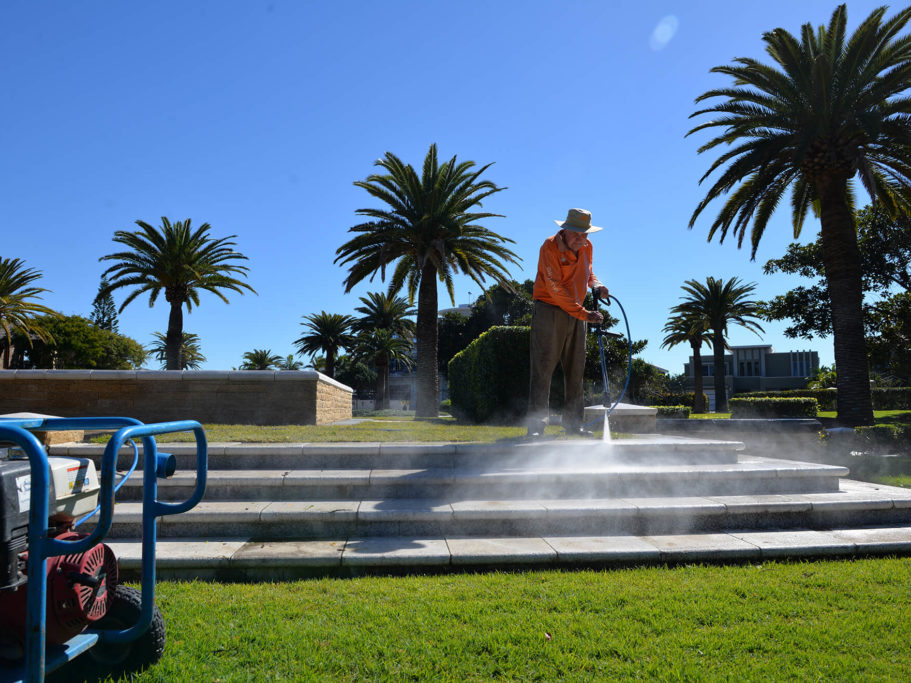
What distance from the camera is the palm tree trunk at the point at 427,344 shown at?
19984 mm

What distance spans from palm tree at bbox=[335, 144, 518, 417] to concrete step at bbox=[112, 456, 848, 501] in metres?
14.3

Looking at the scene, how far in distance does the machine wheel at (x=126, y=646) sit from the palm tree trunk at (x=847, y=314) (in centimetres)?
1564

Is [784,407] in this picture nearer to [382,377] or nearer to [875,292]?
[875,292]

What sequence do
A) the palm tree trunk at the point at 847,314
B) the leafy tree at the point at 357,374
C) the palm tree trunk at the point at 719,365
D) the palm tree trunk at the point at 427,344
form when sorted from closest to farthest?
the palm tree trunk at the point at 847,314 → the palm tree trunk at the point at 427,344 → the palm tree trunk at the point at 719,365 → the leafy tree at the point at 357,374

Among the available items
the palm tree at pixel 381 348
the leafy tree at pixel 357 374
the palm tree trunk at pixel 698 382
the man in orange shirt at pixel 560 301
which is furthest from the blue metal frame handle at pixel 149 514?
the leafy tree at pixel 357 374

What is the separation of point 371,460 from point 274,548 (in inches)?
66.7

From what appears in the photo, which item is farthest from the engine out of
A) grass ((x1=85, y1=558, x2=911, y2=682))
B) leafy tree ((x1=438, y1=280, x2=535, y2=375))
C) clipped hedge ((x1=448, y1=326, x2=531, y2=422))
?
leafy tree ((x1=438, y1=280, x2=535, y2=375))

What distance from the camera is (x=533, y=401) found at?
6.73 meters

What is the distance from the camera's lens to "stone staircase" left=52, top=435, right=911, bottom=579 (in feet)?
13.1

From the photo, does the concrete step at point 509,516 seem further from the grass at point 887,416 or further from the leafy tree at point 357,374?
the leafy tree at point 357,374

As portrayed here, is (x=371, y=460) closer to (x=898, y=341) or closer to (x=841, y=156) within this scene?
(x=841, y=156)

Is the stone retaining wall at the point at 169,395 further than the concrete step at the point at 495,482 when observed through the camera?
Yes

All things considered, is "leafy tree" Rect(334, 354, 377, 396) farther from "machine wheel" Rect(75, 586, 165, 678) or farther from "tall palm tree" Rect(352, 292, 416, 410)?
"machine wheel" Rect(75, 586, 165, 678)

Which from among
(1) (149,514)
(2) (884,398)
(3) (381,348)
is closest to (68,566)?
(1) (149,514)
